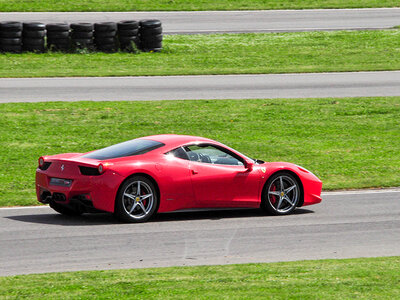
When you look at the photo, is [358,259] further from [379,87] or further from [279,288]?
[379,87]

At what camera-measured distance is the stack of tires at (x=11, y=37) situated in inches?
1035

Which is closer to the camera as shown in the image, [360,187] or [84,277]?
[84,277]

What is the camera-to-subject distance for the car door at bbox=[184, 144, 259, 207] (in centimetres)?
1191

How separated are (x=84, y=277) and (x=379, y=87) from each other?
17.8 metres

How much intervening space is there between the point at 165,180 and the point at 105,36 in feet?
55.6

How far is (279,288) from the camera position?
25.3ft

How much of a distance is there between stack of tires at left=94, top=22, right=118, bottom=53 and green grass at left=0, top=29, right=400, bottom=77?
1.21 feet

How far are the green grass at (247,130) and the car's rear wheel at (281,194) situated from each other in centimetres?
269

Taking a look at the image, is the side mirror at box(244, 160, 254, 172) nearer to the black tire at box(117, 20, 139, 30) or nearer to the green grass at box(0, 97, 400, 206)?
the green grass at box(0, 97, 400, 206)

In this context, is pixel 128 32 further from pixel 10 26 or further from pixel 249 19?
pixel 249 19

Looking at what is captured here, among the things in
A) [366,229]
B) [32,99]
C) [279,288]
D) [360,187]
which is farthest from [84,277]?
[32,99]

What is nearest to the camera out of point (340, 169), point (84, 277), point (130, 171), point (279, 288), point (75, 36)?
point (279, 288)

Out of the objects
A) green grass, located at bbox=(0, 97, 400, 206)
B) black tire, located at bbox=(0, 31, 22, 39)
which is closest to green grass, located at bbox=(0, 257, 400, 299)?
green grass, located at bbox=(0, 97, 400, 206)

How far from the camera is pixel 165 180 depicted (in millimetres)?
11531
